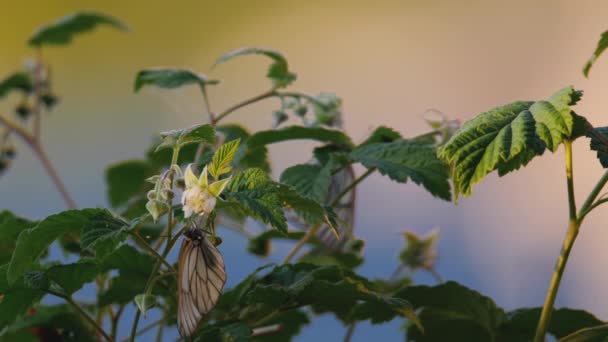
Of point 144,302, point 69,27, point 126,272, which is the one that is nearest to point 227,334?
point 144,302

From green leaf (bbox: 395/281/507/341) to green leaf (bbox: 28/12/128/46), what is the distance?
2.42 feet

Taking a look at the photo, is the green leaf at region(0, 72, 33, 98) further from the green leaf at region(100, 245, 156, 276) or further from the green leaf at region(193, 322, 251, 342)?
the green leaf at region(193, 322, 251, 342)

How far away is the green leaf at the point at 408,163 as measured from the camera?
35.7 inches

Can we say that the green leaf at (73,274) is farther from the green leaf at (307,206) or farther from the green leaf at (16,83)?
the green leaf at (16,83)

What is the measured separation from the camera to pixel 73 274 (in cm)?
80

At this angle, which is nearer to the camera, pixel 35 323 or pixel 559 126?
pixel 559 126

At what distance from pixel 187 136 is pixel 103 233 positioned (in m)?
0.11

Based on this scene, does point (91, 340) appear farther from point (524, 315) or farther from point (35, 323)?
point (524, 315)

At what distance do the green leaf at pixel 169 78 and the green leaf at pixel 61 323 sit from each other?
31 cm

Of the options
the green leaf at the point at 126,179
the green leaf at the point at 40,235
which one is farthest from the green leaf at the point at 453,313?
the green leaf at the point at 126,179

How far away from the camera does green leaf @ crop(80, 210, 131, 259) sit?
0.65m

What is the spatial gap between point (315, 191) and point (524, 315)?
0.26 meters

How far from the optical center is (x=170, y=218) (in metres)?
0.67

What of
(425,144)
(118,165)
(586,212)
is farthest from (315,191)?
(118,165)
